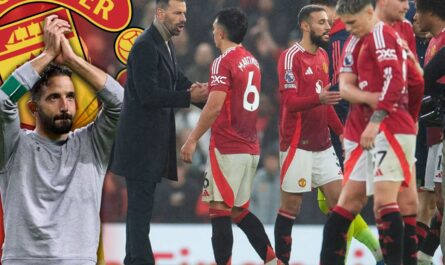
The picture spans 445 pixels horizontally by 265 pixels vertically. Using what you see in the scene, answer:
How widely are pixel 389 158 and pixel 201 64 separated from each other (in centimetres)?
390

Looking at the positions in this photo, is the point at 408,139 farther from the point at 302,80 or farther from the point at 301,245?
the point at 301,245

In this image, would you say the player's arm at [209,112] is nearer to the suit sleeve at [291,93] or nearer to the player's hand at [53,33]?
the suit sleeve at [291,93]

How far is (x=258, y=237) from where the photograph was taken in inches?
276

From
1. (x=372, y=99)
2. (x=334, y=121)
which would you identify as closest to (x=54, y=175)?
(x=372, y=99)

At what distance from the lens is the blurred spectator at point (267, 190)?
29.5 feet

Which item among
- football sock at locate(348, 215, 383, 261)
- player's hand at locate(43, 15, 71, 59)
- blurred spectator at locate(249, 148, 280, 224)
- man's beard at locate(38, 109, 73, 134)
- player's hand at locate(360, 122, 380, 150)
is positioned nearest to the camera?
player's hand at locate(43, 15, 71, 59)

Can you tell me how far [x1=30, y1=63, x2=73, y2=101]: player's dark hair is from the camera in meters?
4.41

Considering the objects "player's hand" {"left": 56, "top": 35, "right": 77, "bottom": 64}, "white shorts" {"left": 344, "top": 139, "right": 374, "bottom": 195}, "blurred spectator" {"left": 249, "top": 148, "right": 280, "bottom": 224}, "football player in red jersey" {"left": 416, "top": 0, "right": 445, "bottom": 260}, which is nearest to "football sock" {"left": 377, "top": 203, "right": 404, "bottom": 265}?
"white shorts" {"left": 344, "top": 139, "right": 374, "bottom": 195}

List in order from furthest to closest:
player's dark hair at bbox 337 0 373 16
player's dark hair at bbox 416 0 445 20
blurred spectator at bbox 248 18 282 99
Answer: blurred spectator at bbox 248 18 282 99, player's dark hair at bbox 416 0 445 20, player's dark hair at bbox 337 0 373 16

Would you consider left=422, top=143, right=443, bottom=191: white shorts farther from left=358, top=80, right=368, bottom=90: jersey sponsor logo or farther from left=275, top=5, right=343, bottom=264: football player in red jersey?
left=358, top=80, right=368, bottom=90: jersey sponsor logo

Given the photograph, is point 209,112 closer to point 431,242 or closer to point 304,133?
point 304,133

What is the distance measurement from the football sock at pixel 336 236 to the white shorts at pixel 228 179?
5.23 ft

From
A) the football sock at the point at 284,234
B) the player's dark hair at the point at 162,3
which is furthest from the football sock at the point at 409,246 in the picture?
the player's dark hair at the point at 162,3

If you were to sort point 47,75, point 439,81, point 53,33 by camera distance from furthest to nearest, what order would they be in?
point 439,81 < point 47,75 < point 53,33
